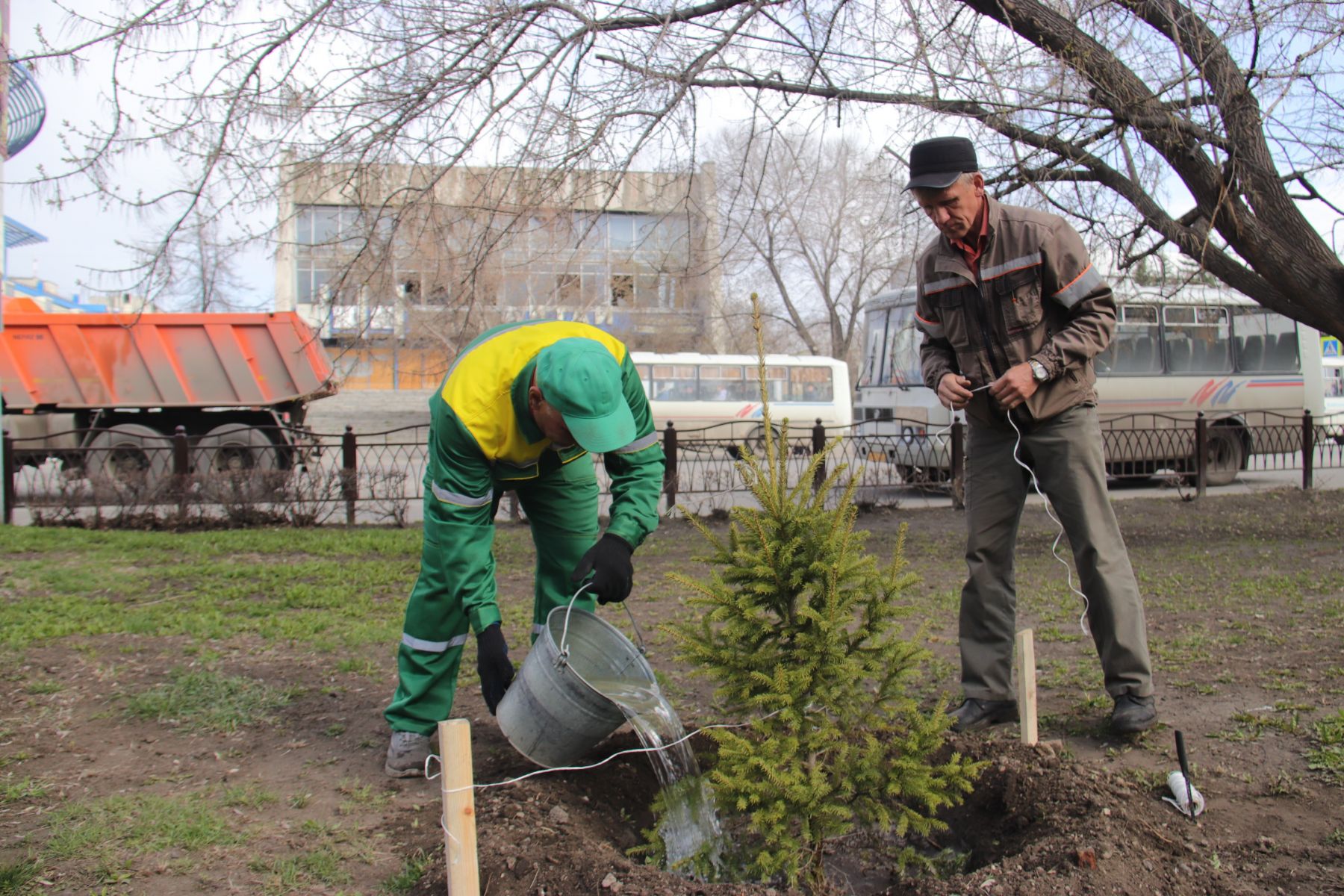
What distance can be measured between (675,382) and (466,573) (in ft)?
61.1

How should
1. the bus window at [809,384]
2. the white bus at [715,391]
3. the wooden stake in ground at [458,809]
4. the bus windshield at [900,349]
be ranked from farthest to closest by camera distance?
the bus window at [809,384]
the white bus at [715,391]
the bus windshield at [900,349]
the wooden stake in ground at [458,809]

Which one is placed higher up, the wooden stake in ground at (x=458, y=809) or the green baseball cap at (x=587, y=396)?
the green baseball cap at (x=587, y=396)

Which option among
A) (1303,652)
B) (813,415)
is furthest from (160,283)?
(813,415)

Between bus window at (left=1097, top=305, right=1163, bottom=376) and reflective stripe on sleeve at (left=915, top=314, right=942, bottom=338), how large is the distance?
12015mm

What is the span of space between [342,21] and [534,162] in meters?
1.35

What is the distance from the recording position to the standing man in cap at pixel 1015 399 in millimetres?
3221

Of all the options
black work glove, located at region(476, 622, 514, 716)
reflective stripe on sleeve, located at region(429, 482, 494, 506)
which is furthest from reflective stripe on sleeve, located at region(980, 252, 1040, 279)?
black work glove, located at region(476, 622, 514, 716)

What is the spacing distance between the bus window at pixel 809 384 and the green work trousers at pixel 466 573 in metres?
18.7

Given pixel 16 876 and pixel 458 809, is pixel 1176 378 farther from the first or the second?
pixel 16 876

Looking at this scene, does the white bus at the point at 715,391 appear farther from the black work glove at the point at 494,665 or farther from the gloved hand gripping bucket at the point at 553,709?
the gloved hand gripping bucket at the point at 553,709

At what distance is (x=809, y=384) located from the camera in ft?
73.0

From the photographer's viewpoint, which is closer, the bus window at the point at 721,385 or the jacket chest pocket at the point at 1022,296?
the jacket chest pocket at the point at 1022,296

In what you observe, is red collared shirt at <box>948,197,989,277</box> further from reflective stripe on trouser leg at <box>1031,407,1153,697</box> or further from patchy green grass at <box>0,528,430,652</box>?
patchy green grass at <box>0,528,430,652</box>

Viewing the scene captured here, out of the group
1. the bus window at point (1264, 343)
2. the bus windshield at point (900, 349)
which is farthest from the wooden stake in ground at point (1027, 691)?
the bus window at point (1264, 343)
